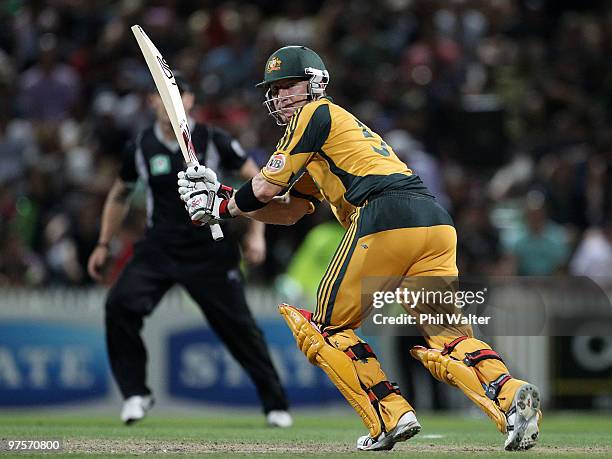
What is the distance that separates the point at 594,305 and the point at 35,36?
27.7ft

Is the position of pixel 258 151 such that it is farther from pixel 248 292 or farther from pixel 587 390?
pixel 587 390

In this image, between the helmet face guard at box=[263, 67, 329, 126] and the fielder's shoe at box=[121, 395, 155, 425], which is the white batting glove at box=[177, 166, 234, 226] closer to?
the helmet face guard at box=[263, 67, 329, 126]

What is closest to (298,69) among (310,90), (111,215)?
(310,90)

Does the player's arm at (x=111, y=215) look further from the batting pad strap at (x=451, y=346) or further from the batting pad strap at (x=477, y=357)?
the batting pad strap at (x=477, y=357)

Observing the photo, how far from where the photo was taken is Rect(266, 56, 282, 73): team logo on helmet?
6.99m

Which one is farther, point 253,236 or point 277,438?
point 253,236

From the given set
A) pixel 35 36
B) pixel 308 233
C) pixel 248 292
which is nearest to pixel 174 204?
pixel 248 292

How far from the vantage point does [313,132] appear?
21.8 feet

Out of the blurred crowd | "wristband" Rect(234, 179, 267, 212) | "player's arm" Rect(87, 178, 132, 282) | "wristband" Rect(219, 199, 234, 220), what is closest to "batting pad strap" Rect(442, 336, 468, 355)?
"wristband" Rect(234, 179, 267, 212)

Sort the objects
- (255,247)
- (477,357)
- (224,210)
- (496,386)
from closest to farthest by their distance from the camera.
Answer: (496,386) → (477,357) → (224,210) → (255,247)

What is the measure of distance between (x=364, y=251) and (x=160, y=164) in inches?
113

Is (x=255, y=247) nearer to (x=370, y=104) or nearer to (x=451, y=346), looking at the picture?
(x=451, y=346)

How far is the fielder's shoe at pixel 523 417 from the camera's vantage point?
6273 millimetres

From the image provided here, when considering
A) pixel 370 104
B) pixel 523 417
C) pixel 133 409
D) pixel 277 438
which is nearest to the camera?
pixel 523 417
